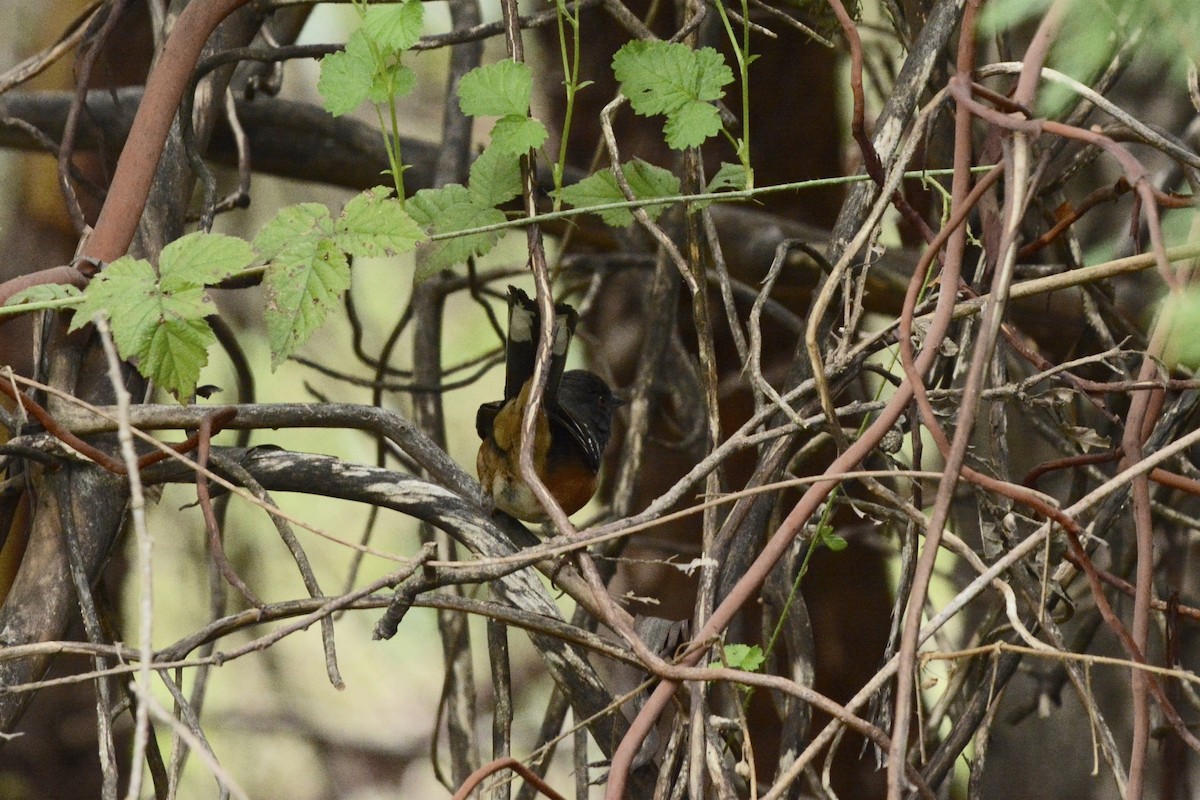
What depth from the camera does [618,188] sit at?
1.75m

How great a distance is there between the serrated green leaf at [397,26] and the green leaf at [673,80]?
0.30 m

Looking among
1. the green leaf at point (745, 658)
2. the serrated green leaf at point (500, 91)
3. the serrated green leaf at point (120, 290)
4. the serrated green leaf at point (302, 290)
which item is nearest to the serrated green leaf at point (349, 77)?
the serrated green leaf at point (500, 91)

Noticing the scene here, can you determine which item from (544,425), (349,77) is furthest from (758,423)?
(544,425)

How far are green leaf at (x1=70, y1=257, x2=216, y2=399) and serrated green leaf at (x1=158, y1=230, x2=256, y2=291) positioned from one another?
0.05 feet

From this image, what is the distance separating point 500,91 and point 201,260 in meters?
0.49

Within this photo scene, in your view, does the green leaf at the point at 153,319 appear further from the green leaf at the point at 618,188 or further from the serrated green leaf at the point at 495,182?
the green leaf at the point at 618,188

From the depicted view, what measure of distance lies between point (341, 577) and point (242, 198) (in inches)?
147

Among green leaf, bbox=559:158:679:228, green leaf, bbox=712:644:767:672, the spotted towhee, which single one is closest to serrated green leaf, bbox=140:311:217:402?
the spotted towhee

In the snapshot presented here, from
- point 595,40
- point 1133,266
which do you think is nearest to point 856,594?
point 595,40

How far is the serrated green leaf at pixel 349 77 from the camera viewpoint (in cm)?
167

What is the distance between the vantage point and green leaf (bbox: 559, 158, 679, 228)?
5.69ft

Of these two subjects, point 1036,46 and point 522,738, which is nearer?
point 1036,46

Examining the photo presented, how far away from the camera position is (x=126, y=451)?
0.89 metres

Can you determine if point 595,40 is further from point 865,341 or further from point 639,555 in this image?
point 865,341
